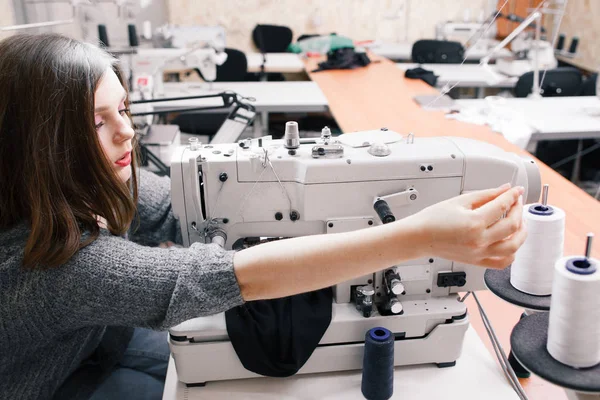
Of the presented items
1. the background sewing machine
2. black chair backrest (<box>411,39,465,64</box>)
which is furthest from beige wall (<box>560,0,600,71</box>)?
black chair backrest (<box>411,39,465,64</box>)

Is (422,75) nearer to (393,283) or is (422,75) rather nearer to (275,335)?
(393,283)

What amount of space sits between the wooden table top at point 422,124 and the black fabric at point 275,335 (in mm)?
423

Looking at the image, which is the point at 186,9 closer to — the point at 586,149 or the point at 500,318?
the point at 586,149

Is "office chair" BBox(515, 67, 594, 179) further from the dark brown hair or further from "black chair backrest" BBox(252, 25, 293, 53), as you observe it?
the dark brown hair

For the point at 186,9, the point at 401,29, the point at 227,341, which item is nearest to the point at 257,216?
the point at 227,341

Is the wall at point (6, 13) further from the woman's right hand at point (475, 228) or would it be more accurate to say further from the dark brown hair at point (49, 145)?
the woman's right hand at point (475, 228)

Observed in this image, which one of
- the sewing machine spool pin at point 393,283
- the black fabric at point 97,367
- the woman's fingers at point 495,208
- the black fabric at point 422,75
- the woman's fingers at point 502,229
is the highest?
the woman's fingers at point 495,208

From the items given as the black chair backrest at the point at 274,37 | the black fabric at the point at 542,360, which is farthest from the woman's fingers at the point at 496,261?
the black chair backrest at the point at 274,37

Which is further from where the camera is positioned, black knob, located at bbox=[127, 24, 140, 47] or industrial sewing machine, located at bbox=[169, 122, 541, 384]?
black knob, located at bbox=[127, 24, 140, 47]

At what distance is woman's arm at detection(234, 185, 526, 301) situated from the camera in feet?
2.91

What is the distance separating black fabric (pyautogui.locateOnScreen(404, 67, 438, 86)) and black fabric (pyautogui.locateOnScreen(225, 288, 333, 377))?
9.92 ft

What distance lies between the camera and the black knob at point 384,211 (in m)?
1.09

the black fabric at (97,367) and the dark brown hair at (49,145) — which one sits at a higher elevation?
the dark brown hair at (49,145)

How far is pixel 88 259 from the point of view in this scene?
3.13 ft
